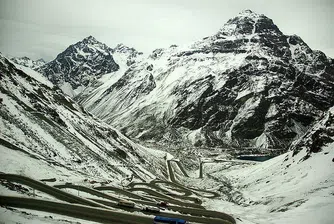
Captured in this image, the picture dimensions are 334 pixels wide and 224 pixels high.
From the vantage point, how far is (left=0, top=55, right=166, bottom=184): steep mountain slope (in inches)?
3423

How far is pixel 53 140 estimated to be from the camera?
347 ft

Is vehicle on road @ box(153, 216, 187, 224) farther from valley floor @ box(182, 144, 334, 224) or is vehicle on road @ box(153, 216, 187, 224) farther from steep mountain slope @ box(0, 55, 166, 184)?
steep mountain slope @ box(0, 55, 166, 184)

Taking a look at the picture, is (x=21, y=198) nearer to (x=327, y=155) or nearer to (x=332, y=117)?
(x=327, y=155)

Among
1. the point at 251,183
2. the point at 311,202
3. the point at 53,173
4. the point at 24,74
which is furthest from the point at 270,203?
the point at 24,74

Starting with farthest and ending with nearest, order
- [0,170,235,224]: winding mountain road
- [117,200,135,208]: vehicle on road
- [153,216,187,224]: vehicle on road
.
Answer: [117,200,135,208]: vehicle on road, [153,216,187,224]: vehicle on road, [0,170,235,224]: winding mountain road

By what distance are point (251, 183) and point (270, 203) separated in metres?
31.3

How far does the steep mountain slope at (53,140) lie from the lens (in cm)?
8694

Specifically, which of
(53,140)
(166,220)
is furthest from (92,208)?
(53,140)

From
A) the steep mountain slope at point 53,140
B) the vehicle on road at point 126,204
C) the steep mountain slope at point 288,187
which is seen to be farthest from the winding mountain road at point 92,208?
the steep mountain slope at point 53,140

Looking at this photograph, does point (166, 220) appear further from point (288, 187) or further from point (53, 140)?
point (53, 140)

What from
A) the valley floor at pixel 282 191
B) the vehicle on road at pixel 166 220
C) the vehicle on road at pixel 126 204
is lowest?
the vehicle on road at pixel 166 220

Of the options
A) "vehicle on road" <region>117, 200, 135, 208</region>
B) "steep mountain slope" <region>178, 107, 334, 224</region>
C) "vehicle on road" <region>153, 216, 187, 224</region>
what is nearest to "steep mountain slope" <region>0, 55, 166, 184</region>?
"vehicle on road" <region>117, 200, 135, 208</region>

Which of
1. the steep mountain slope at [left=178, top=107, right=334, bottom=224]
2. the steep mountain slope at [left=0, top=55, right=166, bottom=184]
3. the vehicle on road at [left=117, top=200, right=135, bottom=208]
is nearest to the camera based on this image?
the vehicle on road at [left=117, top=200, right=135, bottom=208]

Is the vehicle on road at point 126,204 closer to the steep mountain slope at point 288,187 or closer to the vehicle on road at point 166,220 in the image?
the vehicle on road at point 166,220
